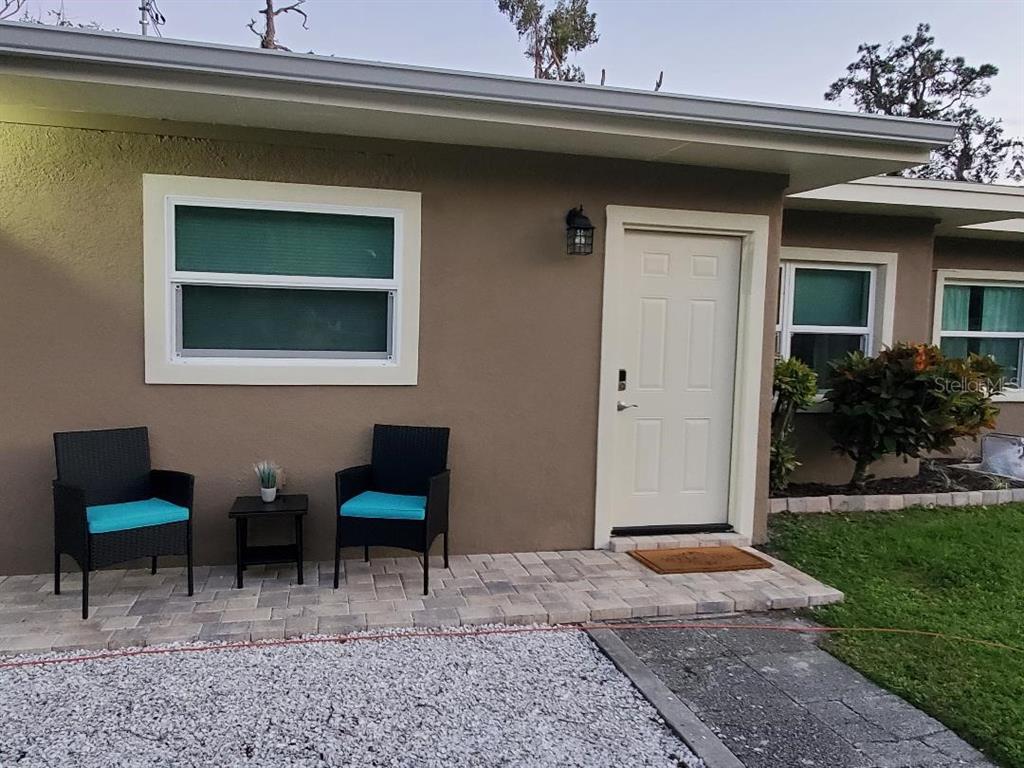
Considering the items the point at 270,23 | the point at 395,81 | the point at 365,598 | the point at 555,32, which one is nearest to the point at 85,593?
the point at 365,598

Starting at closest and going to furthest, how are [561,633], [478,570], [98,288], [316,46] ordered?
[561,633] < [98,288] < [478,570] < [316,46]

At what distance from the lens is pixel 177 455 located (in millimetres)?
4219

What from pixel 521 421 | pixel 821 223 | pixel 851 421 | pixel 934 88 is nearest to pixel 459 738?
pixel 521 421

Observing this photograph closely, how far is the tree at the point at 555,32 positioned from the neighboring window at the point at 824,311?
1044 centimetres

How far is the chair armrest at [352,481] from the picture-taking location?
4.02m

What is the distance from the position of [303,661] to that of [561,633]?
3.89 feet

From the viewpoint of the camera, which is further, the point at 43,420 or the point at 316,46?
the point at 316,46

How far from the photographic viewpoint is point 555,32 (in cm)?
1573

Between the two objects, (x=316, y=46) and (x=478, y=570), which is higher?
(x=316, y=46)

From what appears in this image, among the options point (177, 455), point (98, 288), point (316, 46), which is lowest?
point (177, 455)

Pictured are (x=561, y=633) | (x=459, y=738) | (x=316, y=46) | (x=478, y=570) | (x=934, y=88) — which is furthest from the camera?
(x=934, y=88)

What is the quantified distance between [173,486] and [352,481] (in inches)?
36.4

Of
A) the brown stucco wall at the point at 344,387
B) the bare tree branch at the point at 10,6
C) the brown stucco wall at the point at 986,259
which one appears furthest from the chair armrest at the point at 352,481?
the bare tree branch at the point at 10,6

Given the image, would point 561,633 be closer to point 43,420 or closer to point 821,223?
point 43,420
